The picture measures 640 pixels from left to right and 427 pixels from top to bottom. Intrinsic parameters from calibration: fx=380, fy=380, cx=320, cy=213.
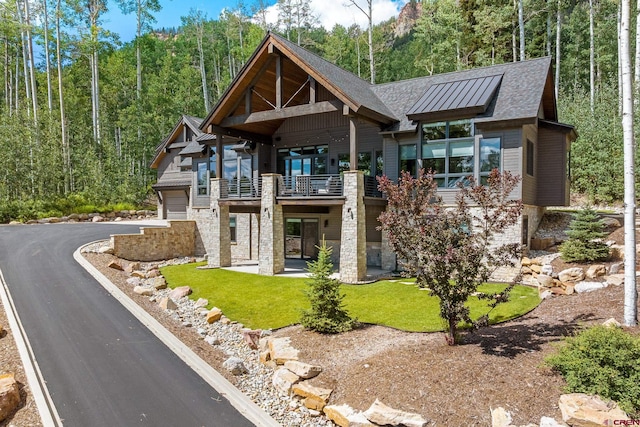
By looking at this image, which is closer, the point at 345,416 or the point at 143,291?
the point at 345,416

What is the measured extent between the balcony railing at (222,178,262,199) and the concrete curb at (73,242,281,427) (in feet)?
22.0

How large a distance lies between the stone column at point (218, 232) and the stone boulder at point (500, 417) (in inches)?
563

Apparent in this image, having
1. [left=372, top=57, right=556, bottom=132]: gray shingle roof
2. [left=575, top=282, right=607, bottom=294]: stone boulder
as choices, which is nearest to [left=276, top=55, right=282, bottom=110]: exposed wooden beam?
[left=372, top=57, right=556, bottom=132]: gray shingle roof

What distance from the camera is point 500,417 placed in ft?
16.4

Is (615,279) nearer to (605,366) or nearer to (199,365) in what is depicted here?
(605,366)

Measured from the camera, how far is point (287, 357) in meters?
7.85

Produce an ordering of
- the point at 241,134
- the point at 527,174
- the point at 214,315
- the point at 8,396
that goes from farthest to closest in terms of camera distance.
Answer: the point at 241,134 → the point at 527,174 → the point at 214,315 → the point at 8,396

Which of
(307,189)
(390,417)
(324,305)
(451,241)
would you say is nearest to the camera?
(390,417)

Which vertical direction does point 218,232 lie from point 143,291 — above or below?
above

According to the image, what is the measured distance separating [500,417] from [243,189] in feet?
53.1

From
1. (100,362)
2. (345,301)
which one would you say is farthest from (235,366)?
(345,301)

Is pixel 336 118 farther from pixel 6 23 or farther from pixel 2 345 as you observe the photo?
pixel 6 23

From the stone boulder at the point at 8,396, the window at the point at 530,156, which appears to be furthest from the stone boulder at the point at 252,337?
the window at the point at 530,156

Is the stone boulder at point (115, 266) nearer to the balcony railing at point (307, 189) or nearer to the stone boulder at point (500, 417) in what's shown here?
the balcony railing at point (307, 189)
